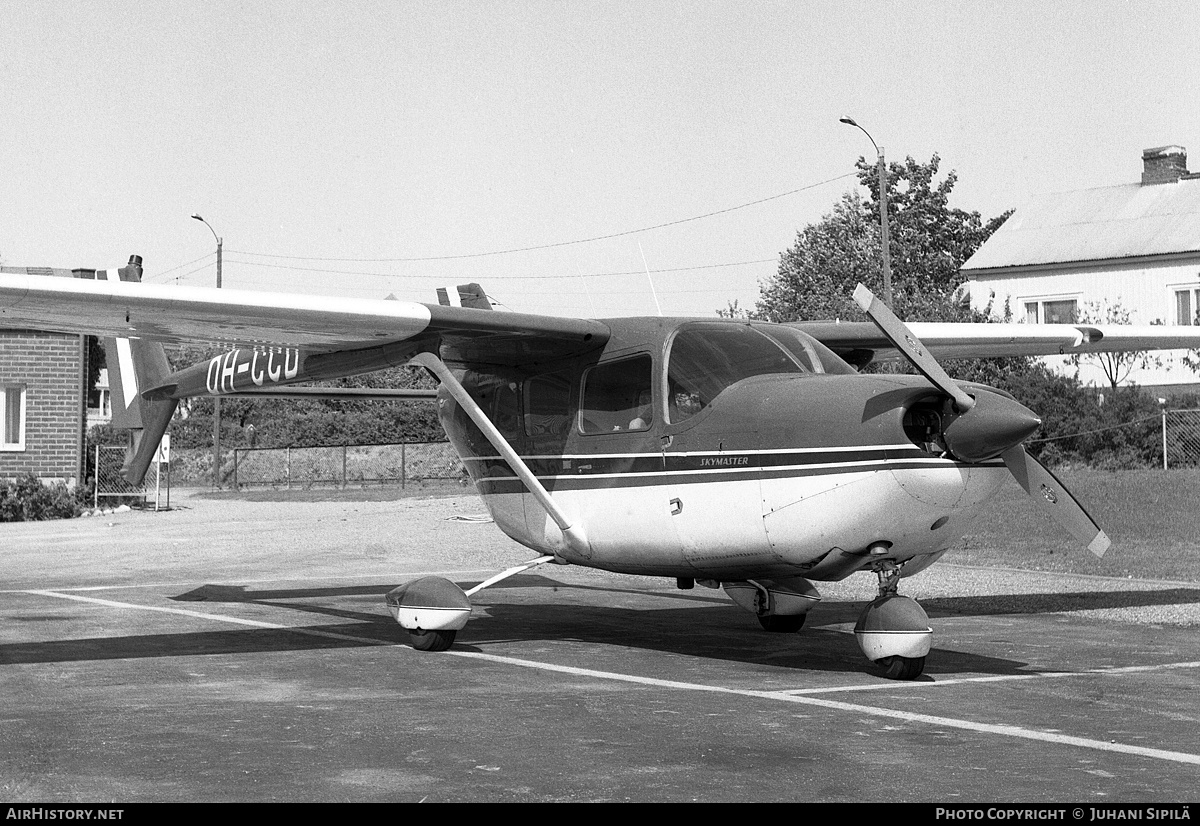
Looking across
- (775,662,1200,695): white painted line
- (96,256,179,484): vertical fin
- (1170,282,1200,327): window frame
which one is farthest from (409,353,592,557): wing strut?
(1170,282,1200,327): window frame

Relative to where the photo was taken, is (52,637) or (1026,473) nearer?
(1026,473)

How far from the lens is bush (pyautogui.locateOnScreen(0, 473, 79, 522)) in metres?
26.4

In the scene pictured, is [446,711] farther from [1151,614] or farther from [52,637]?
[1151,614]

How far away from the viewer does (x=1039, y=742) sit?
21.1ft

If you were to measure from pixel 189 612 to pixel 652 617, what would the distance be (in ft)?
13.7

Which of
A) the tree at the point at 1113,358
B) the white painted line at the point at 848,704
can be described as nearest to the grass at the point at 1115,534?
the white painted line at the point at 848,704

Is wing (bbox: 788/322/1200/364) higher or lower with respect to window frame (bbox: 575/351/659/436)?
higher

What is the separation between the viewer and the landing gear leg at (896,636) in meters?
8.30

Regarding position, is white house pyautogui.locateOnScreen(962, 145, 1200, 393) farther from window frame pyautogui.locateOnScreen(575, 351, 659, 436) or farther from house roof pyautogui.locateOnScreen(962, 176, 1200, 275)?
window frame pyautogui.locateOnScreen(575, 351, 659, 436)

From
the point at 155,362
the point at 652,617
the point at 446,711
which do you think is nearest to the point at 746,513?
the point at 446,711

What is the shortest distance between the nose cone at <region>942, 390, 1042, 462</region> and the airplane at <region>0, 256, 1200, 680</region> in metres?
0.01

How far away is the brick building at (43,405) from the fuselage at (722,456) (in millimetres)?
19655

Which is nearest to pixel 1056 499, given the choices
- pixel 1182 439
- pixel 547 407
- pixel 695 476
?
pixel 695 476

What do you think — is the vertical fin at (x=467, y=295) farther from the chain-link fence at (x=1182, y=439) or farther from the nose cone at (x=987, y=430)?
the chain-link fence at (x=1182, y=439)
